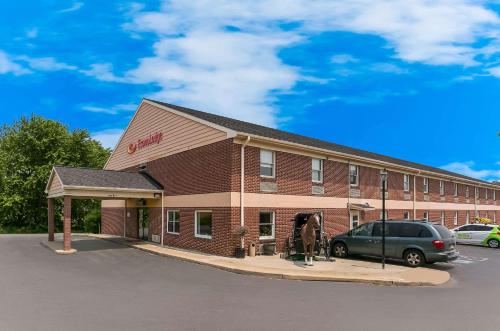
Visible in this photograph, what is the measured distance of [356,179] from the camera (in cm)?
2452

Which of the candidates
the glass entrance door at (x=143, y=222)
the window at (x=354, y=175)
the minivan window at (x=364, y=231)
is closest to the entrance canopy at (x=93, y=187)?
the glass entrance door at (x=143, y=222)

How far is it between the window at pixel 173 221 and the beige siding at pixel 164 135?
333 centimetres

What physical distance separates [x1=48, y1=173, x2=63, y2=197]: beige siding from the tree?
19.4 metres

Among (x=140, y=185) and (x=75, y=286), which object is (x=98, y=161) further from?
(x=75, y=286)

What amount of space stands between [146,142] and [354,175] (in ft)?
43.2

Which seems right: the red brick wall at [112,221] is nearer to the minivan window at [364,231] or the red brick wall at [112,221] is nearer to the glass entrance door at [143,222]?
the glass entrance door at [143,222]

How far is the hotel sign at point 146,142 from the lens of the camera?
76.8 ft

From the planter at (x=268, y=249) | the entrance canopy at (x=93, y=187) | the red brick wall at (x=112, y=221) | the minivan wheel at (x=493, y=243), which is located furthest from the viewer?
the red brick wall at (x=112, y=221)

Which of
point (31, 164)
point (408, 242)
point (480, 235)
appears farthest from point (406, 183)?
point (31, 164)

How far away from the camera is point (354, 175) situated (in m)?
24.4

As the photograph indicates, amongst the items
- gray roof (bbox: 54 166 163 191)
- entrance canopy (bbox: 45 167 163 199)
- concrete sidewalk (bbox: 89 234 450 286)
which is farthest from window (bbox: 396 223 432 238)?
gray roof (bbox: 54 166 163 191)

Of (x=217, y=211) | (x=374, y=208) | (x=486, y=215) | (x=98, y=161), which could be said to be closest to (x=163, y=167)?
(x=217, y=211)

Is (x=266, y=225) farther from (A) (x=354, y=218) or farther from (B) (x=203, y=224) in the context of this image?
(A) (x=354, y=218)

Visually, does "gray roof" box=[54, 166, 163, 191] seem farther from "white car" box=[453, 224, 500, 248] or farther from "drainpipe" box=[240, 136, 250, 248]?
"white car" box=[453, 224, 500, 248]
